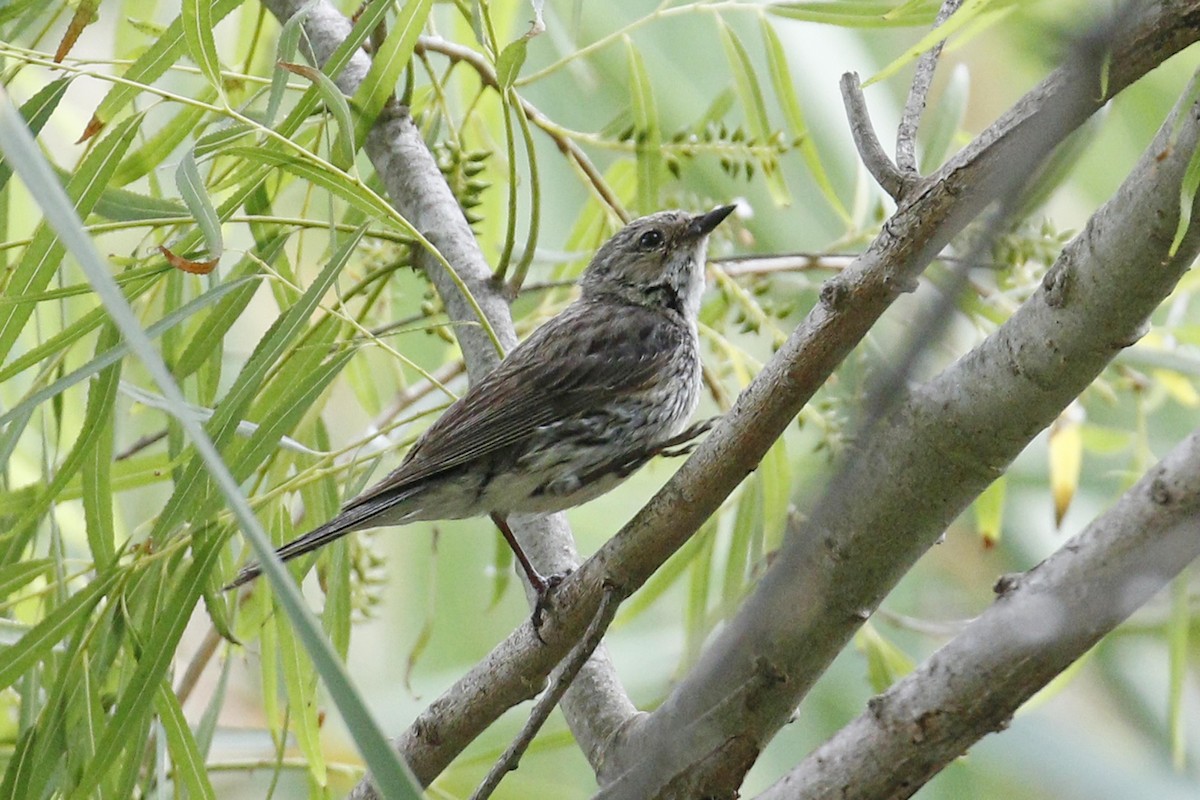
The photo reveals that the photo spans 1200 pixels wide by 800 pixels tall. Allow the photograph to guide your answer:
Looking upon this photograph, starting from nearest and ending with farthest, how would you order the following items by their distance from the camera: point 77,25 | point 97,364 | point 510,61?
point 97,364, point 510,61, point 77,25

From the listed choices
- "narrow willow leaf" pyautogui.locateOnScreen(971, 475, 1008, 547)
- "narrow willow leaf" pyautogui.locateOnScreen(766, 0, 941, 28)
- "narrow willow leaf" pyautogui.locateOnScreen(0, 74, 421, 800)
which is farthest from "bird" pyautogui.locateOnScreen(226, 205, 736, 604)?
"narrow willow leaf" pyautogui.locateOnScreen(0, 74, 421, 800)

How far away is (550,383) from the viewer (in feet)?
8.89

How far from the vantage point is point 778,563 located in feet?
2.98

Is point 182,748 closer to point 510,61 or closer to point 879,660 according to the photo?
point 510,61

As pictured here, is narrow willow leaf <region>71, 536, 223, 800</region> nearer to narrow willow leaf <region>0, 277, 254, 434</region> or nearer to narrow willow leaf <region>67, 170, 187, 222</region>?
narrow willow leaf <region>0, 277, 254, 434</region>

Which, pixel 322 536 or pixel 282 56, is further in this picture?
pixel 322 536

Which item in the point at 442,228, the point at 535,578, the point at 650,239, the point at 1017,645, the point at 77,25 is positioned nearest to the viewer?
the point at 1017,645

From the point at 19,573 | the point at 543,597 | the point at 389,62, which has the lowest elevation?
the point at 543,597

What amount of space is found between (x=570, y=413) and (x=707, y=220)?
58 cm

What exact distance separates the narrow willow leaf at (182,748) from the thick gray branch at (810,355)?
20.7 inches

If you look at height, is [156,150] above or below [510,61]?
above

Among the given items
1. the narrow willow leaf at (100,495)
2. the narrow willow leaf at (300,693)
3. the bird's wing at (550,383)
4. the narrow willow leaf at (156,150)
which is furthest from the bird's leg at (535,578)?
the narrow willow leaf at (156,150)

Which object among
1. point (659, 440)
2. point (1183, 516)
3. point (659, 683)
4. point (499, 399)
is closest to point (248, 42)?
point (499, 399)

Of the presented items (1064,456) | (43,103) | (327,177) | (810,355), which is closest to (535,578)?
(327,177)
